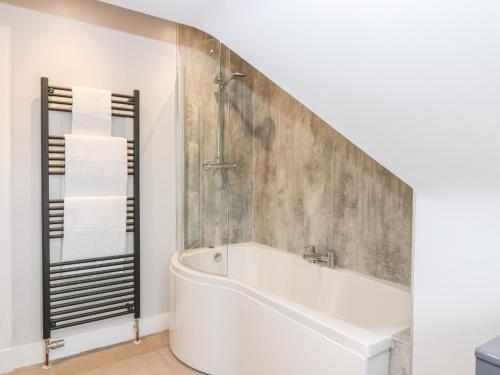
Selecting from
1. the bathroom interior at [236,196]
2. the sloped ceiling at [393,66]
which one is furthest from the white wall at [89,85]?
the sloped ceiling at [393,66]

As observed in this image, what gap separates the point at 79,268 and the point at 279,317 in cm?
158

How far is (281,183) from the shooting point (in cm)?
299

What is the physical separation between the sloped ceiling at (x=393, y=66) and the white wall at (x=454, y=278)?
0.28 feet

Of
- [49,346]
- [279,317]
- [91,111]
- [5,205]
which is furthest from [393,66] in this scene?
[49,346]

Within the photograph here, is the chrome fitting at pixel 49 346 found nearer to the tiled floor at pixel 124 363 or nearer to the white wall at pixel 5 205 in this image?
the tiled floor at pixel 124 363

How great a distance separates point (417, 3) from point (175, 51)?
256 cm

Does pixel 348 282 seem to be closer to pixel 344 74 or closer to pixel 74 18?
pixel 344 74

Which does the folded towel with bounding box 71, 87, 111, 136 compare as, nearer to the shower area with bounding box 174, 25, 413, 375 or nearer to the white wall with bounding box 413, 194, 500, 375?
the shower area with bounding box 174, 25, 413, 375

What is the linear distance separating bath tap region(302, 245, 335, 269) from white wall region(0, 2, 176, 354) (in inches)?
46.0

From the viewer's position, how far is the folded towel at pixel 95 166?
2.54 m

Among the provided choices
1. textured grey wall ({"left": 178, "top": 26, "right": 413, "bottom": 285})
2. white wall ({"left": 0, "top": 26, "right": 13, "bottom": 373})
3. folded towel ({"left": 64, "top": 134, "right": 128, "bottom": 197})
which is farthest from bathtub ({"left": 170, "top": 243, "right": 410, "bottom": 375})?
white wall ({"left": 0, "top": 26, "right": 13, "bottom": 373})

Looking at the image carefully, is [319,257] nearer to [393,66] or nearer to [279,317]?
[279,317]

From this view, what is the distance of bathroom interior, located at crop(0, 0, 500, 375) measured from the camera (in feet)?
3.88

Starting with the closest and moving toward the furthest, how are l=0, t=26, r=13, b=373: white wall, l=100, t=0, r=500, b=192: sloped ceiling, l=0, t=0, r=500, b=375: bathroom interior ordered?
l=100, t=0, r=500, b=192: sloped ceiling, l=0, t=0, r=500, b=375: bathroom interior, l=0, t=26, r=13, b=373: white wall
